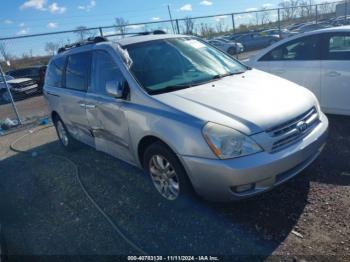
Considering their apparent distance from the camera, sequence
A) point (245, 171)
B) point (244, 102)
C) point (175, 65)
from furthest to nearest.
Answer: point (175, 65), point (244, 102), point (245, 171)

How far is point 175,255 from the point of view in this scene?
2.98m

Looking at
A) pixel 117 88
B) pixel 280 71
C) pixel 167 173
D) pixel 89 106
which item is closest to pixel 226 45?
pixel 280 71

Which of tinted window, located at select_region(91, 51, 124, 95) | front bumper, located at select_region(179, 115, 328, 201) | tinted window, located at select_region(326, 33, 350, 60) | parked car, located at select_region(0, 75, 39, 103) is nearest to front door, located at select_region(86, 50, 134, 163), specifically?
tinted window, located at select_region(91, 51, 124, 95)

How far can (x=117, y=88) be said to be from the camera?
12.5ft

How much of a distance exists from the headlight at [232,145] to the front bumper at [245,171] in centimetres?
5

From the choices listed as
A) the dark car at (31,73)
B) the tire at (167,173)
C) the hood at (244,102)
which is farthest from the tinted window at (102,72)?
the dark car at (31,73)

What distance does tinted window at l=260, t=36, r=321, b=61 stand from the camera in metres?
5.52

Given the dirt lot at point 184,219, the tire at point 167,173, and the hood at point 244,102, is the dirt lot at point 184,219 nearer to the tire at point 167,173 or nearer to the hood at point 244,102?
the tire at point 167,173

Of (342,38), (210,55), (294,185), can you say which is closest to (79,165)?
(210,55)

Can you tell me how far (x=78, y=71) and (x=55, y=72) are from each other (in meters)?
1.17

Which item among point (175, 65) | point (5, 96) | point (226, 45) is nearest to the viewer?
point (175, 65)

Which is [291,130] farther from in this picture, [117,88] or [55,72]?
[55,72]

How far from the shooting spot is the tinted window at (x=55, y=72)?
18.5 feet

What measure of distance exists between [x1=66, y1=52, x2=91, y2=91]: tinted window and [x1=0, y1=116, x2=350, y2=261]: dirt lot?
1.33 metres
